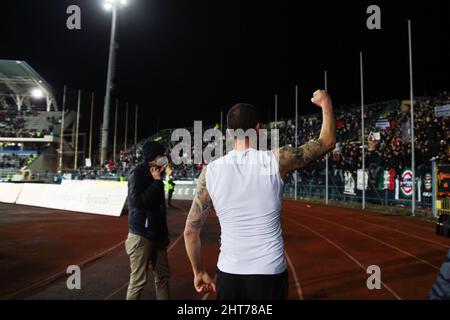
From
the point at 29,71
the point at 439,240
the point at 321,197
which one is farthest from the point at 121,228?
Result: the point at 29,71

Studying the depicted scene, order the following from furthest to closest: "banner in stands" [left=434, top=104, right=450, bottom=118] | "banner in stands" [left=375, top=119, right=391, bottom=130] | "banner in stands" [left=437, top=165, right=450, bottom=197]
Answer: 1. "banner in stands" [left=375, top=119, right=391, bottom=130]
2. "banner in stands" [left=434, top=104, right=450, bottom=118]
3. "banner in stands" [left=437, top=165, right=450, bottom=197]

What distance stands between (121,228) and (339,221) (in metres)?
8.23

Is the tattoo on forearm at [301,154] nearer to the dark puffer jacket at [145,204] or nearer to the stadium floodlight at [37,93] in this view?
the dark puffer jacket at [145,204]

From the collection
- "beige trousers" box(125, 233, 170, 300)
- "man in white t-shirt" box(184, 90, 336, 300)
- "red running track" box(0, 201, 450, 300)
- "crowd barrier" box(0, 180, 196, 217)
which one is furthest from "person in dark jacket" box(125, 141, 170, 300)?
"crowd barrier" box(0, 180, 196, 217)

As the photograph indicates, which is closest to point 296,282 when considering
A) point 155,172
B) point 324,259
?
point 324,259

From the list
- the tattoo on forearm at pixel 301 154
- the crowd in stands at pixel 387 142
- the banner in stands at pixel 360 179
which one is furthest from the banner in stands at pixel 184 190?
the tattoo on forearm at pixel 301 154

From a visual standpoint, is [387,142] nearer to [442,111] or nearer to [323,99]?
[442,111]

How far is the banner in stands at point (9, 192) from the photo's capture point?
794 inches

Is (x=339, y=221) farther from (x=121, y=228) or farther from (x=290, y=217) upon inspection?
(x=121, y=228)

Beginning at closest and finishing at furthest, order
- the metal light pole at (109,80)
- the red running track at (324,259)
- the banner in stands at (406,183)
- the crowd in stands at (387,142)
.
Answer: the red running track at (324,259) → the banner in stands at (406,183) → the crowd in stands at (387,142) → the metal light pole at (109,80)

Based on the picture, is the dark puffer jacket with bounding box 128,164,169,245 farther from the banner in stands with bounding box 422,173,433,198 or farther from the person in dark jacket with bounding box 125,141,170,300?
the banner in stands with bounding box 422,173,433,198

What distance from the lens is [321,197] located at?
73.2ft

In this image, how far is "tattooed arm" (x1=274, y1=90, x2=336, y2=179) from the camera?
211cm

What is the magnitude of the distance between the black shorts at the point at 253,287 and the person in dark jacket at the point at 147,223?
2131 mm
